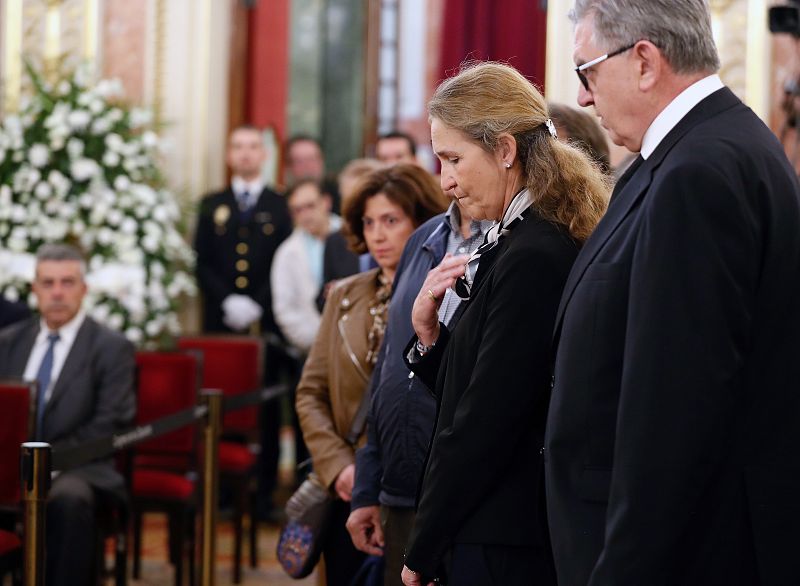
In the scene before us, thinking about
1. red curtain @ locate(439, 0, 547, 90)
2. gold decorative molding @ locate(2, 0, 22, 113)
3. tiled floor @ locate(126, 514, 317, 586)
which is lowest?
tiled floor @ locate(126, 514, 317, 586)

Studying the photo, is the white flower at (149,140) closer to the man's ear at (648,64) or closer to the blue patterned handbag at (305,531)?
the blue patterned handbag at (305,531)

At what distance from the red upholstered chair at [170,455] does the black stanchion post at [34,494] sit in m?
1.80

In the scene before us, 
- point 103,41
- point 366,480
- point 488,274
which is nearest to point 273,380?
point 103,41

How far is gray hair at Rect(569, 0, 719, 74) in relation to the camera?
6.16 ft

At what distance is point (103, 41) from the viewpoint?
7312 millimetres

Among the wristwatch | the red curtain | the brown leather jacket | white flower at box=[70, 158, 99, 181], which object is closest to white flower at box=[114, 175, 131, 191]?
white flower at box=[70, 158, 99, 181]

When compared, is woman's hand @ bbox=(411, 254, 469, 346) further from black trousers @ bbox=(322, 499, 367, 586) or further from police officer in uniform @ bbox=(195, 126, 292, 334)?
police officer in uniform @ bbox=(195, 126, 292, 334)

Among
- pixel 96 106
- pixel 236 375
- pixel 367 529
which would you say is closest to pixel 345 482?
pixel 367 529

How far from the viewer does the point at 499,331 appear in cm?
223

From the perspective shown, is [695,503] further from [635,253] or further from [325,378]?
[325,378]

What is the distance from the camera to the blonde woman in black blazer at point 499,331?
7.34 feet

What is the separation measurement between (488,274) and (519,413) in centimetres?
27

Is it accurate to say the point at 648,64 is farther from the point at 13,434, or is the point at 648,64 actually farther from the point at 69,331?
the point at 69,331

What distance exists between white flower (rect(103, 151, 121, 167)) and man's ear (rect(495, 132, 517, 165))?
470cm
